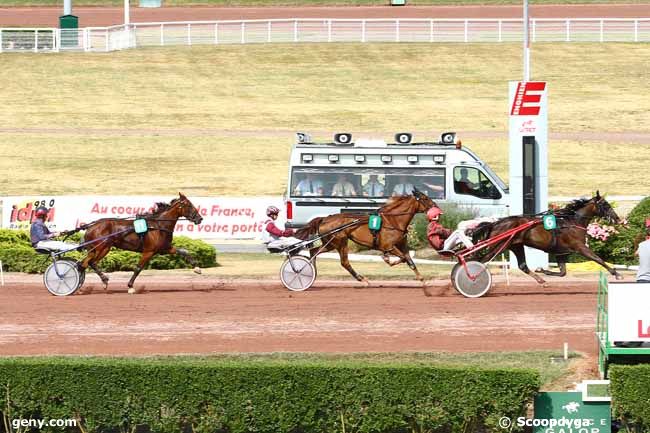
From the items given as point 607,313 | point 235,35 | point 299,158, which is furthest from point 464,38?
point 607,313

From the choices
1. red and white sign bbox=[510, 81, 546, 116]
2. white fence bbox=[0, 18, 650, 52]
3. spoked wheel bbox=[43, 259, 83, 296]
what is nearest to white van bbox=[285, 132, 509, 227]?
red and white sign bbox=[510, 81, 546, 116]

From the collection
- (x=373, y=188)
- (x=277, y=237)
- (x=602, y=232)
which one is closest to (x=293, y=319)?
(x=277, y=237)

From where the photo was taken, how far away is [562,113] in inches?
1833

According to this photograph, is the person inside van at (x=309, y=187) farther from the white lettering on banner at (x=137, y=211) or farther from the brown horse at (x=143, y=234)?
the brown horse at (x=143, y=234)

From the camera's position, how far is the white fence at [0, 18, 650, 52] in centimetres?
5472

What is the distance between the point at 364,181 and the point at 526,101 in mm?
4851

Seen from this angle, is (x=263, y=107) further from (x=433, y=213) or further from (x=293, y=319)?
(x=293, y=319)

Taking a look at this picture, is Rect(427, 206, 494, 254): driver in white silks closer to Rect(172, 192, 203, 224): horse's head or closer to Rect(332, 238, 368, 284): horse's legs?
Rect(332, 238, 368, 284): horse's legs

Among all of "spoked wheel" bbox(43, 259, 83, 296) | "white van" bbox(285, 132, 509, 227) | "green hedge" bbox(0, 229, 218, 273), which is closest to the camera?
"spoked wheel" bbox(43, 259, 83, 296)

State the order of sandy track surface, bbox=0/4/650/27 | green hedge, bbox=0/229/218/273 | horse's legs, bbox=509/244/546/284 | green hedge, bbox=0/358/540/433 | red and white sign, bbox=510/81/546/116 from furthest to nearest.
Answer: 1. sandy track surface, bbox=0/4/650/27
2. green hedge, bbox=0/229/218/273
3. red and white sign, bbox=510/81/546/116
4. horse's legs, bbox=509/244/546/284
5. green hedge, bbox=0/358/540/433

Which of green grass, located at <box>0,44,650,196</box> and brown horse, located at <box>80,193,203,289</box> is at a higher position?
green grass, located at <box>0,44,650,196</box>

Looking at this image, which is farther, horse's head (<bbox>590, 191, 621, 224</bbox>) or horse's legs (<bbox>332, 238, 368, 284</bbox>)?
horse's legs (<bbox>332, 238, 368, 284</bbox>)


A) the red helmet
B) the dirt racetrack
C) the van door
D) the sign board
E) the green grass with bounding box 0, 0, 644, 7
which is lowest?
the dirt racetrack

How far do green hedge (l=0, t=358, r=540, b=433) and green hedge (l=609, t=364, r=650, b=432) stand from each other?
78 centimetres
